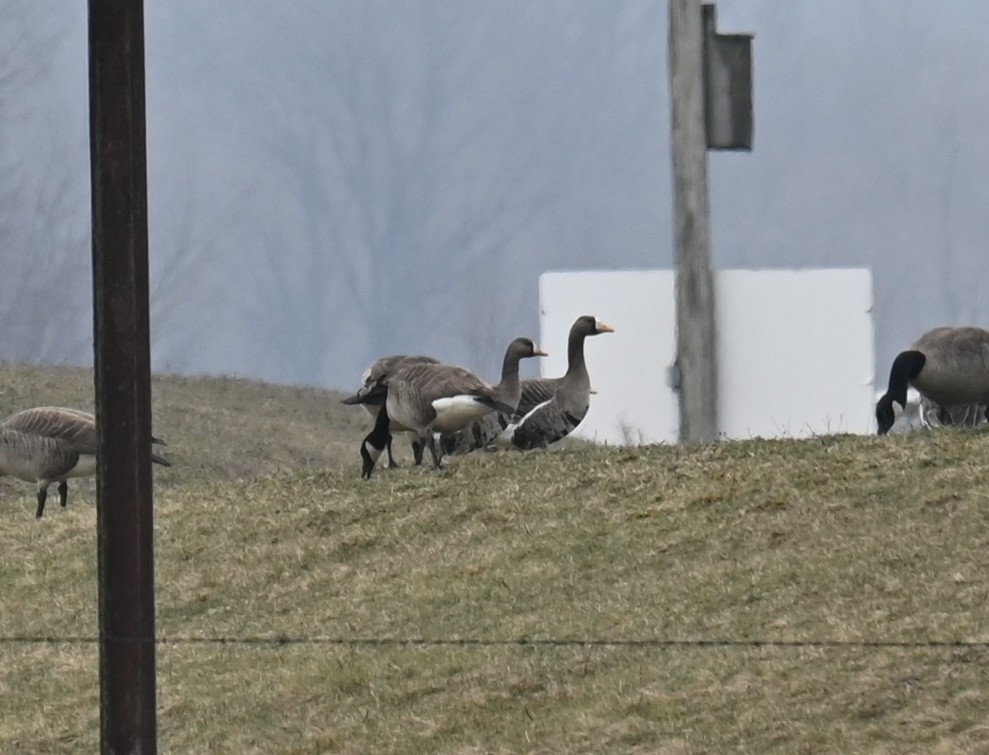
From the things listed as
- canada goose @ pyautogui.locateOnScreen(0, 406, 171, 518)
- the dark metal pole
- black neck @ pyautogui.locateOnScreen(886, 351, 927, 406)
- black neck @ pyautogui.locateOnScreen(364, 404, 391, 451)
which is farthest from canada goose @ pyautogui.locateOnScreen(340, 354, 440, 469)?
the dark metal pole

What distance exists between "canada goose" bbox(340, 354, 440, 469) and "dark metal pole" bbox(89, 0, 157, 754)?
8423 millimetres

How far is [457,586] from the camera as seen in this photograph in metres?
12.9

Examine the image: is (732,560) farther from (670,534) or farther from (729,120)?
(729,120)

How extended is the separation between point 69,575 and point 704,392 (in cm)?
494

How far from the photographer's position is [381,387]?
56.5 feet

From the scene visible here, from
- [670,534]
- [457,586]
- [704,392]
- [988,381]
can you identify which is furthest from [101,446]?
[988,381]

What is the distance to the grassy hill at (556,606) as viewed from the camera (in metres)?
9.84

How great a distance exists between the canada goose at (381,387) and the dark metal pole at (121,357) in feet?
27.6

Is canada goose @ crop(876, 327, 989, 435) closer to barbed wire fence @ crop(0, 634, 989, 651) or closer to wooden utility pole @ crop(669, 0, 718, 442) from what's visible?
wooden utility pole @ crop(669, 0, 718, 442)

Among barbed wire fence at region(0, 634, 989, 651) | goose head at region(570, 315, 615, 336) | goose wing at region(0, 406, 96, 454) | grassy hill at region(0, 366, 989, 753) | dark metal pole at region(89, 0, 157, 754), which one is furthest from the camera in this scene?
goose wing at region(0, 406, 96, 454)

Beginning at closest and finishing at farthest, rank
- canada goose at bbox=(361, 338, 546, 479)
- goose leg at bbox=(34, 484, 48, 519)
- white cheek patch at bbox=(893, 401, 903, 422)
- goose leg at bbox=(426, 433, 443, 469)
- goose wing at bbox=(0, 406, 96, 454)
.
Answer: canada goose at bbox=(361, 338, 546, 479) < goose leg at bbox=(426, 433, 443, 469) < white cheek patch at bbox=(893, 401, 903, 422) < goose wing at bbox=(0, 406, 96, 454) < goose leg at bbox=(34, 484, 48, 519)

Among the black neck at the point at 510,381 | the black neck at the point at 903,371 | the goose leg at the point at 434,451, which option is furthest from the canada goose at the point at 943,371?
the goose leg at the point at 434,451

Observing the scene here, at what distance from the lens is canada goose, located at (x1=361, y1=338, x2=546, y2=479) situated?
16.1m

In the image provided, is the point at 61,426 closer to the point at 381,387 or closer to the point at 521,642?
the point at 381,387
